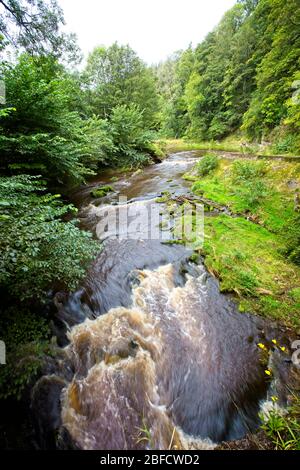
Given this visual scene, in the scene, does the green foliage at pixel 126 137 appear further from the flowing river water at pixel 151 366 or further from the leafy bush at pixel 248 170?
the flowing river water at pixel 151 366

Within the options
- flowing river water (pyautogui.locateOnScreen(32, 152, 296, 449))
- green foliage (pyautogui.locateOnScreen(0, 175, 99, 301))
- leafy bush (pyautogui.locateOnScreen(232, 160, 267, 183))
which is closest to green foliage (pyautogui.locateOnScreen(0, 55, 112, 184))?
green foliage (pyautogui.locateOnScreen(0, 175, 99, 301))

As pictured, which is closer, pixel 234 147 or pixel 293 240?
pixel 293 240

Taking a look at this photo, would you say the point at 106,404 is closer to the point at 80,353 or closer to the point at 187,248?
the point at 80,353

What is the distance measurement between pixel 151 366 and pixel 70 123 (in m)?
6.36

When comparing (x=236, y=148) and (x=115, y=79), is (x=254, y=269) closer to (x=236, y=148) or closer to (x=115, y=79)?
(x=236, y=148)

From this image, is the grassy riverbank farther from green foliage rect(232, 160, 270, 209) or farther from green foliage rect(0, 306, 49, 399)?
green foliage rect(0, 306, 49, 399)

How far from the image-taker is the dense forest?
2.39 meters

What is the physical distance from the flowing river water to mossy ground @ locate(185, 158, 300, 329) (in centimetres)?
36

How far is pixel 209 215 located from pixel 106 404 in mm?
5144

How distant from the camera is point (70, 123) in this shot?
5902 millimetres

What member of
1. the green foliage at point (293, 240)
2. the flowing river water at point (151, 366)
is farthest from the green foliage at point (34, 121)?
the green foliage at point (293, 240)

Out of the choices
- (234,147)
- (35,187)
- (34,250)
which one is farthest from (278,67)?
(34,250)

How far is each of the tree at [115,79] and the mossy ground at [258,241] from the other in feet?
38.4

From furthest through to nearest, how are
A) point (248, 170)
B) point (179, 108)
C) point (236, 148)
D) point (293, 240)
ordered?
point (179, 108) < point (236, 148) < point (248, 170) < point (293, 240)
